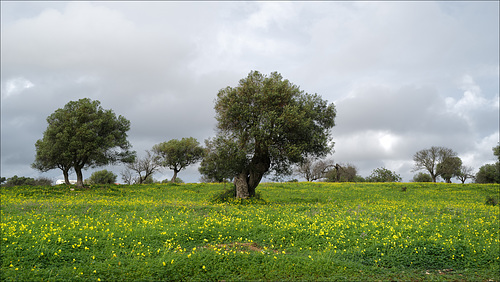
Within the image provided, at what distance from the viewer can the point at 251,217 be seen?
17562 millimetres

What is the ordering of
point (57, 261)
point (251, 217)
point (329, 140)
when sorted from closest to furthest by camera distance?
point (57, 261) → point (251, 217) → point (329, 140)

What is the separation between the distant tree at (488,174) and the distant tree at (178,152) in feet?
256

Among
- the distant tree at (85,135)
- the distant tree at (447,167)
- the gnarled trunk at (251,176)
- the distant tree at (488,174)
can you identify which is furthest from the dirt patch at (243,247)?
the distant tree at (488,174)

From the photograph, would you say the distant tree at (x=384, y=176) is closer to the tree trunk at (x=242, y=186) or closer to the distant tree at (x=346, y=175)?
the distant tree at (x=346, y=175)

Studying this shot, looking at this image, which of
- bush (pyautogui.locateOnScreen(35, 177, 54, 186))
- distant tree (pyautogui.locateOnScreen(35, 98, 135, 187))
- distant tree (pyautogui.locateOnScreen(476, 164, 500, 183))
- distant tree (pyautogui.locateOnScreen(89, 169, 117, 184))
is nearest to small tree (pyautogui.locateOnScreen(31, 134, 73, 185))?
distant tree (pyautogui.locateOnScreen(35, 98, 135, 187))

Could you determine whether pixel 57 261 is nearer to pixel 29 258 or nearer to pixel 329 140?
pixel 29 258

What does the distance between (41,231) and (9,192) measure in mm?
27782

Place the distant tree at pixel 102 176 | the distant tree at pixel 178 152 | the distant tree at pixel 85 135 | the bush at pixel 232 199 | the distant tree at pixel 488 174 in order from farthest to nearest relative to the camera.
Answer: the distant tree at pixel 102 176 → the distant tree at pixel 488 174 → the distant tree at pixel 178 152 → the distant tree at pixel 85 135 → the bush at pixel 232 199

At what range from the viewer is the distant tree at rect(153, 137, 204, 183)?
69438mm

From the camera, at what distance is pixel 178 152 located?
70000 millimetres

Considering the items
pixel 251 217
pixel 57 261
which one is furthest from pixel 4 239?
pixel 251 217

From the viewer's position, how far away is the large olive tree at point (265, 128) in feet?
83.9

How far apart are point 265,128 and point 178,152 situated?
4821 cm

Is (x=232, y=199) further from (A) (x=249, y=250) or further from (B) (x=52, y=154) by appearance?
(B) (x=52, y=154)
